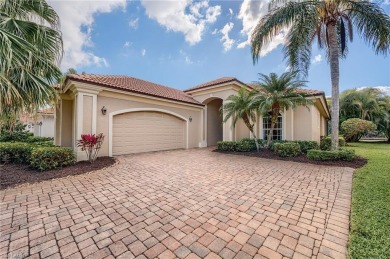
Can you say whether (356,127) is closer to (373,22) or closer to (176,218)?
(373,22)

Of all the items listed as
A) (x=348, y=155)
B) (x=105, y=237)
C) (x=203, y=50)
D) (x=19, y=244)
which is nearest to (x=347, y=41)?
(x=348, y=155)

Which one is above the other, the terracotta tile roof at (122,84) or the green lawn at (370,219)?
the terracotta tile roof at (122,84)

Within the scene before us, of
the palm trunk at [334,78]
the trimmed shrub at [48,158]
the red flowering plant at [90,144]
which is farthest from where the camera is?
the palm trunk at [334,78]

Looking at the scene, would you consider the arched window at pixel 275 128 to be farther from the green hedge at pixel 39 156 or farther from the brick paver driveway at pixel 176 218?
the green hedge at pixel 39 156

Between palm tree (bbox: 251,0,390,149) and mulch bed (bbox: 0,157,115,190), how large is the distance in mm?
9826

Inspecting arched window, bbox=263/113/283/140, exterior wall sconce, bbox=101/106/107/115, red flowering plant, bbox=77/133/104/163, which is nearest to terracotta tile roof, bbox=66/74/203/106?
exterior wall sconce, bbox=101/106/107/115

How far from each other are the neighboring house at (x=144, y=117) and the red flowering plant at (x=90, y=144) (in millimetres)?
446

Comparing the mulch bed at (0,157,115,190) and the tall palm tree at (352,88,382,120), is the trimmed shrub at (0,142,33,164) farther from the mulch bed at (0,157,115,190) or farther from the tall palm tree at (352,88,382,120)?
the tall palm tree at (352,88,382,120)

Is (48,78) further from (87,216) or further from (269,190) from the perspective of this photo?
(269,190)

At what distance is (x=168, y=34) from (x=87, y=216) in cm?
1416

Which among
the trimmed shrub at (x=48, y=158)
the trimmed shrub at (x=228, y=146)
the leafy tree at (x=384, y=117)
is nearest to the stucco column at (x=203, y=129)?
the trimmed shrub at (x=228, y=146)

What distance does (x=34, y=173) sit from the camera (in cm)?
600

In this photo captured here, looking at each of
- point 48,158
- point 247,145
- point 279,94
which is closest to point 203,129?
point 247,145

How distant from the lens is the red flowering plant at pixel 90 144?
298 inches
